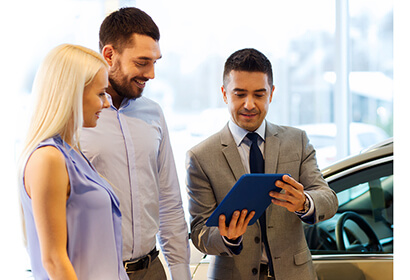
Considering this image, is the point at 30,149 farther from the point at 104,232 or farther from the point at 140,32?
the point at 140,32

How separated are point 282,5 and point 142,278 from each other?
5446 mm

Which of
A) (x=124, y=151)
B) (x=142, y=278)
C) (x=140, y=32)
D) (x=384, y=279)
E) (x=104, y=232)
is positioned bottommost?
(x=384, y=279)

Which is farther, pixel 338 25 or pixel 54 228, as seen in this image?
pixel 338 25

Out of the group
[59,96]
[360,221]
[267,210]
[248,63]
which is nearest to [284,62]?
[360,221]

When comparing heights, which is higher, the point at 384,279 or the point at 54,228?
the point at 54,228

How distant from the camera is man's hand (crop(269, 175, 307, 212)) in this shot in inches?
63.6

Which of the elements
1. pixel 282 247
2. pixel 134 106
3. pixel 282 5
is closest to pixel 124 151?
pixel 134 106

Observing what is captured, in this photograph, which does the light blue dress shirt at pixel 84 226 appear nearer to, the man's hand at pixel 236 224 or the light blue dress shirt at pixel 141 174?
the light blue dress shirt at pixel 141 174

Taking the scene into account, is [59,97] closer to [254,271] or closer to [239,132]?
[239,132]

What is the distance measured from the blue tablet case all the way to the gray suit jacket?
0.16 meters

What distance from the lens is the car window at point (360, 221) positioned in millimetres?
2350

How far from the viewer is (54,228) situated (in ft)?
3.90

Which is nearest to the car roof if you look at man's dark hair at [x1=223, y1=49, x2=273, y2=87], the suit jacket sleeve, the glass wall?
the suit jacket sleeve

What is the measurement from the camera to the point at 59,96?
1259 millimetres
